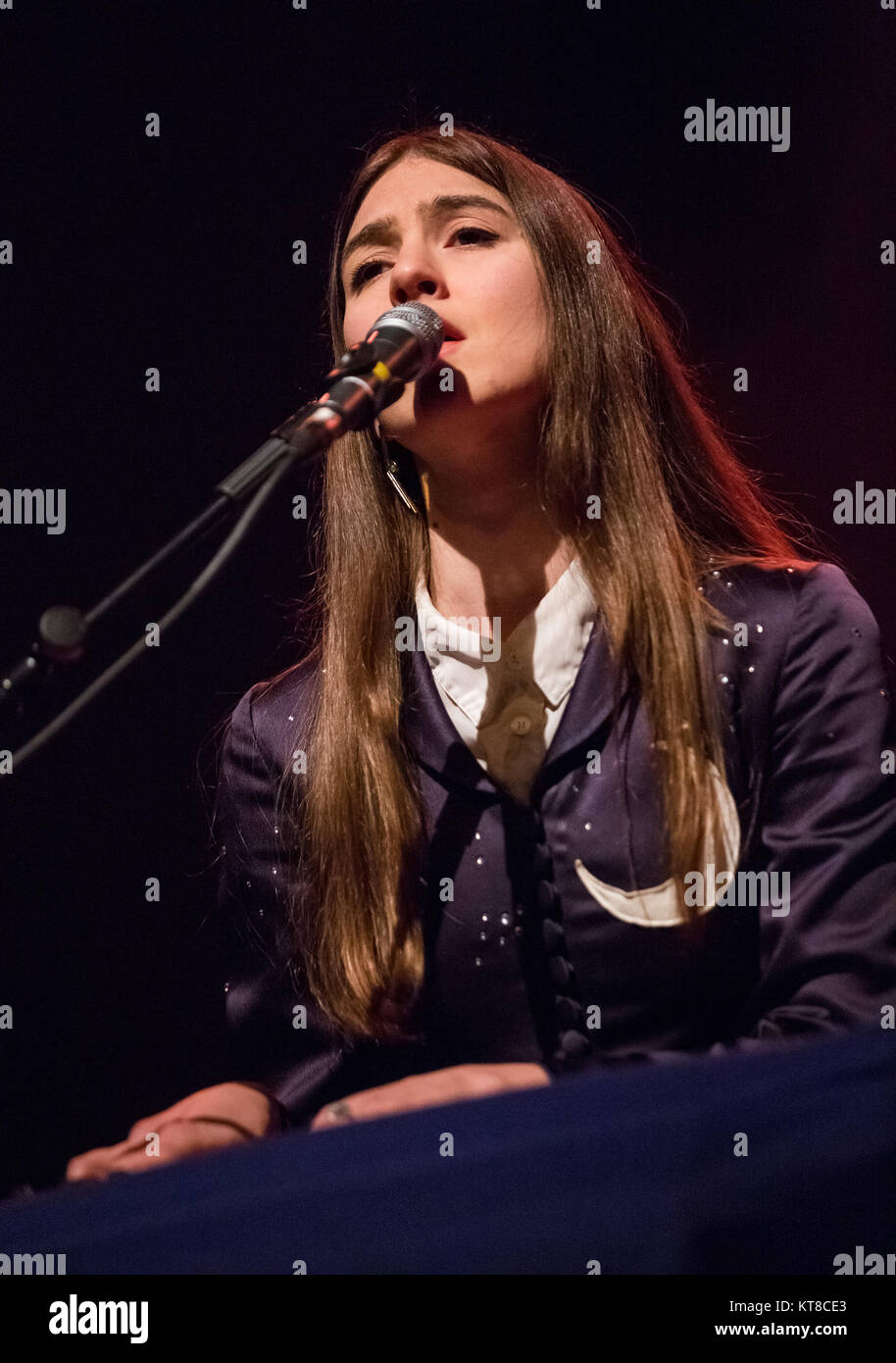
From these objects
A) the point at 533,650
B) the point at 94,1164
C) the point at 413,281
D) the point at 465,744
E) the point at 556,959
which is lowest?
the point at 94,1164

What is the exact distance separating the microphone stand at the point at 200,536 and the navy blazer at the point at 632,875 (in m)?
0.58

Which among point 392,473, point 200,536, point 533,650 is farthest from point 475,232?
point 200,536

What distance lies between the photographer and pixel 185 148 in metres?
1.85

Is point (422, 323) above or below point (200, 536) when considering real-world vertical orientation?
above

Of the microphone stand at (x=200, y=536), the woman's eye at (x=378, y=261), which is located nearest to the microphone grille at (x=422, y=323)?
the microphone stand at (x=200, y=536)

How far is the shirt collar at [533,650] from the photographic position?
1544mm

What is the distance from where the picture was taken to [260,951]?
1.67 m

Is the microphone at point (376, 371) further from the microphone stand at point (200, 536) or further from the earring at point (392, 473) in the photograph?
the earring at point (392, 473)

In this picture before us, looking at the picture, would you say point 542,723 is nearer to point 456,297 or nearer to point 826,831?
point 826,831

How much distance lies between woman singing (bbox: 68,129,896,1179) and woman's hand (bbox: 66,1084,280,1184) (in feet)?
0.06

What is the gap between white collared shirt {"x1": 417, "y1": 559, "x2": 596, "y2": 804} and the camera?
1543mm

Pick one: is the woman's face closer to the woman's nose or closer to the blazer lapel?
the woman's nose

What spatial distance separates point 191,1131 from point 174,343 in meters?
1.10

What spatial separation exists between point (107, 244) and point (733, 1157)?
1.57 metres
